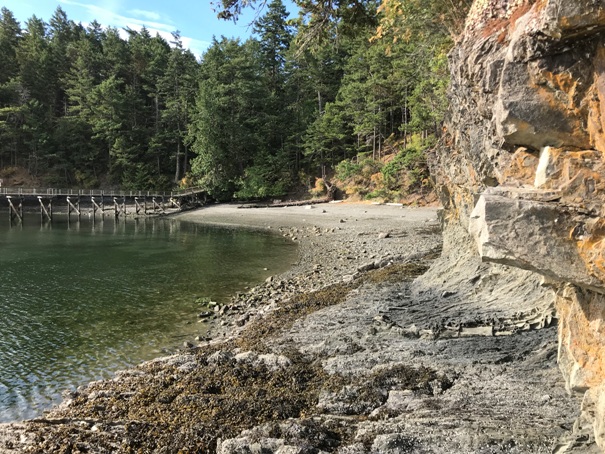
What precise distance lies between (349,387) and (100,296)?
12.2 meters

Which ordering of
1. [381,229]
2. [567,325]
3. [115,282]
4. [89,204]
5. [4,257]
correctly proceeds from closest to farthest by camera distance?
[567,325]
[115,282]
[4,257]
[381,229]
[89,204]

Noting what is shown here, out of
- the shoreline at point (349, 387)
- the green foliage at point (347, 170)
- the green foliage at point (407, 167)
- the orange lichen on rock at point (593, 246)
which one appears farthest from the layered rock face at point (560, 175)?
the green foliage at point (347, 170)

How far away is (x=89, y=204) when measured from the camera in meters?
54.1

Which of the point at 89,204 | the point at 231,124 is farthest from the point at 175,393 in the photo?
the point at 89,204

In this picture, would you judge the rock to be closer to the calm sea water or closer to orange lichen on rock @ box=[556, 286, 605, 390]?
orange lichen on rock @ box=[556, 286, 605, 390]

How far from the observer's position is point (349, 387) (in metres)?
6.33

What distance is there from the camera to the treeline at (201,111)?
4806 cm

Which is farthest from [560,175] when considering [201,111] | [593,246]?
[201,111]

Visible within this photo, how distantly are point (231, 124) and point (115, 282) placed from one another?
3768cm

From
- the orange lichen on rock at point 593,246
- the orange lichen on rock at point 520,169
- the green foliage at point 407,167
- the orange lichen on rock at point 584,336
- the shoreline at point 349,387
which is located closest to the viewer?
the orange lichen on rock at point 593,246

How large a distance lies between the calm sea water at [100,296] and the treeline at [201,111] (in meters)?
21.9

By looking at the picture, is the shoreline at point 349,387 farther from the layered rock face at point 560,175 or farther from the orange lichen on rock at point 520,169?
the orange lichen on rock at point 520,169

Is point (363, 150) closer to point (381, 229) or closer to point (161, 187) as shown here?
point (381, 229)

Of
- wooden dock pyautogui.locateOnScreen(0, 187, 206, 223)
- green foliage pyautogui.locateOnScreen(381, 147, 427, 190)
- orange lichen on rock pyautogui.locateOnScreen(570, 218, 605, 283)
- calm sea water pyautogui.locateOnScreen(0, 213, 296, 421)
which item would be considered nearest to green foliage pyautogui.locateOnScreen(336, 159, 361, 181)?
green foliage pyautogui.locateOnScreen(381, 147, 427, 190)
